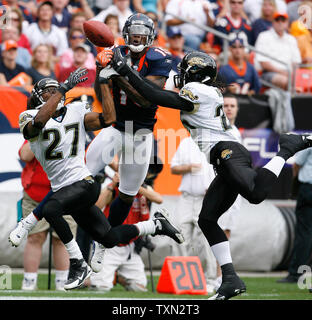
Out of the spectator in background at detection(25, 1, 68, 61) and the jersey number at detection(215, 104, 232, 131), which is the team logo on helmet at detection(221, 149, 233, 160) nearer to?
the jersey number at detection(215, 104, 232, 131)

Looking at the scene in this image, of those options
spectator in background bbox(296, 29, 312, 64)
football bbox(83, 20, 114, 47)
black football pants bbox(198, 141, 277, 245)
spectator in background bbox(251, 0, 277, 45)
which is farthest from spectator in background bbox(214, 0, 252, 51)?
football bbox(83, 20, 114, 47)

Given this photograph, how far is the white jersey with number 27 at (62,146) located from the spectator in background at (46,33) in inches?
212

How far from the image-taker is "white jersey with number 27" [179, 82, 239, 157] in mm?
6898

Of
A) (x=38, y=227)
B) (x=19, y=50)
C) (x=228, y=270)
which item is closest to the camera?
(x=228, y=270)

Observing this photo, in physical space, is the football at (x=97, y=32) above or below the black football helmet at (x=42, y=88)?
above

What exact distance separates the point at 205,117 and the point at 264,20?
7660 millimetres

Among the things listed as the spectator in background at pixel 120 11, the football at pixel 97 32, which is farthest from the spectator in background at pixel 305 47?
the football at pixel 97 32

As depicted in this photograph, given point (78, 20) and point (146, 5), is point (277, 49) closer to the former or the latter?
point (146, 5)

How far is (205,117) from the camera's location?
6961mm

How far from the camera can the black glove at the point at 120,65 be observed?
670cm

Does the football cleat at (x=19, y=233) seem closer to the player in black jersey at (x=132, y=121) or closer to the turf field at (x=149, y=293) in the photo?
the turf field at (x=149, y=293)

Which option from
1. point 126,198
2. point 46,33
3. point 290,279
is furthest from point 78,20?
point 126,198
